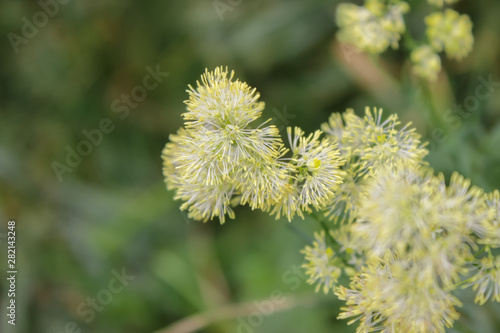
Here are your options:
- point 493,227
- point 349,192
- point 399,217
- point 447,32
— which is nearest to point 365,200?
point 399,217

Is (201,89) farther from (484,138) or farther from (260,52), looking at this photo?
(260,52)

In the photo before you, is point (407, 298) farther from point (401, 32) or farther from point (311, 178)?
point (401, 32)

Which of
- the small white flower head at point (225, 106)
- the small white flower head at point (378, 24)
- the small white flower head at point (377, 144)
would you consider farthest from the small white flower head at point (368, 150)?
the small white flower head at point (378, 24)

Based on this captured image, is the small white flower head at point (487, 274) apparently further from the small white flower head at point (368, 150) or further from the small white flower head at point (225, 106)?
the small white flower head at point (225, 106)

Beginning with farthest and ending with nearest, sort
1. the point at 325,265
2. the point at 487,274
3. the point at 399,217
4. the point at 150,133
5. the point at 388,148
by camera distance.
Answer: the point at 150,133 → the point at 325,265 → the point at 388,148 → the point at 487,274 → the point at 399,217

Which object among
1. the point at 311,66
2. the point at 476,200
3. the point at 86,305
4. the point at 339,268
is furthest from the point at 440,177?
the point at 86,305

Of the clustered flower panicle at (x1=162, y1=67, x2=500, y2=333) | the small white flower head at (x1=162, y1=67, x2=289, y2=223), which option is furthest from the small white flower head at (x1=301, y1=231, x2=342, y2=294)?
the small white flower head at (x1=162, y1=67, x2=289, y2=223)
